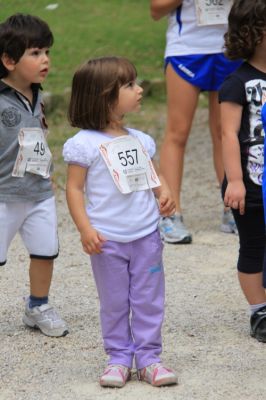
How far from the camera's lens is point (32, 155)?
4.16 meters

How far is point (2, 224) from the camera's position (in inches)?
165

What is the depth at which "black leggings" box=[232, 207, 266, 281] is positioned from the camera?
421 centimetres

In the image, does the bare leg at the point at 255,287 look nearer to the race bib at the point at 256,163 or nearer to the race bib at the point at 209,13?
the race bib at the point at 256,163

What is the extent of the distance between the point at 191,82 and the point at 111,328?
7.68ft

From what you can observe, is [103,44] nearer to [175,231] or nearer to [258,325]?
[175,231]

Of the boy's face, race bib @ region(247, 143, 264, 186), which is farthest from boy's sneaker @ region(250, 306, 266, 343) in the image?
the boy's face

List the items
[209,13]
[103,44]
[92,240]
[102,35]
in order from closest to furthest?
1. [92,240]
2. [209,13]
3. [103,44]
4. [102,35]

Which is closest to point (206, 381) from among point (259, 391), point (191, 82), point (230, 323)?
point (259, 391)

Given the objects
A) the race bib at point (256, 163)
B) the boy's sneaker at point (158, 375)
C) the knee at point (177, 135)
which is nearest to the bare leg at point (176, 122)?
the knee at point (177, 135)

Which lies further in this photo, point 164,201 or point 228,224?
point 228,224

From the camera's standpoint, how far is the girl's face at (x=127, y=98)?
3701 mm

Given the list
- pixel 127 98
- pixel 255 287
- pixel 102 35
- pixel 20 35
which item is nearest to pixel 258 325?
pixel 255 287

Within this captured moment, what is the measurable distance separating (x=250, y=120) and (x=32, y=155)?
915 millimetres

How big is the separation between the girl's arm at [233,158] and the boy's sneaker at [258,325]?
1.55 feet
